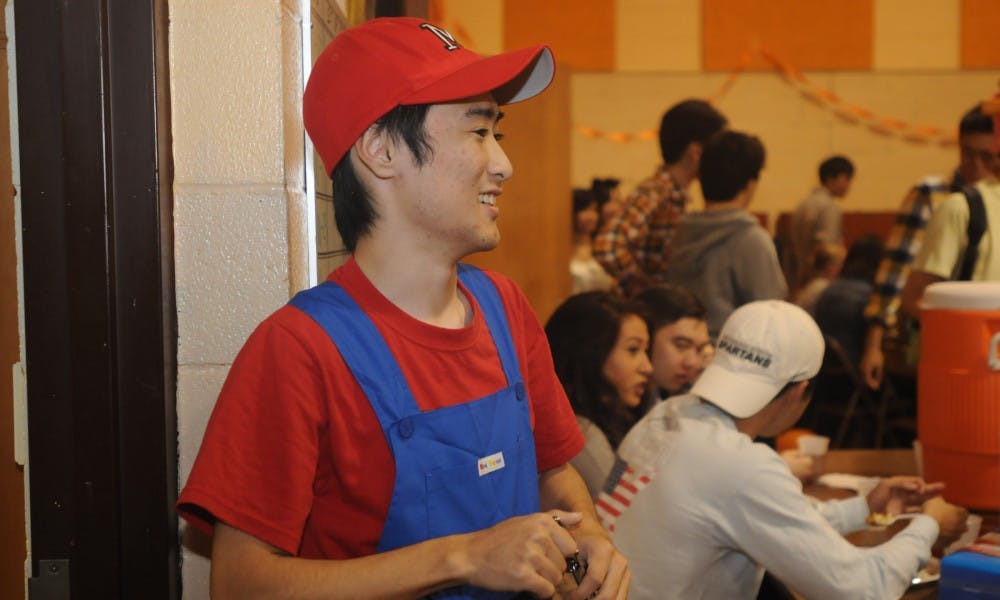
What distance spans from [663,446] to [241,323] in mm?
855

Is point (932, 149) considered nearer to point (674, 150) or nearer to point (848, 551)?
point (674, 150)

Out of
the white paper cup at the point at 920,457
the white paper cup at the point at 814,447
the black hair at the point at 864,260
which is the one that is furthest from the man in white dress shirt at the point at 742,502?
the black hair at the point at 864,260

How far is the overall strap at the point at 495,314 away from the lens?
132 centimetres

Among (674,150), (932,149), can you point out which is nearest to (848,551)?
(674,150)

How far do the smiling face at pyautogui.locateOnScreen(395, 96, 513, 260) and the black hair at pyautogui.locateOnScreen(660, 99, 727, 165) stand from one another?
274cm

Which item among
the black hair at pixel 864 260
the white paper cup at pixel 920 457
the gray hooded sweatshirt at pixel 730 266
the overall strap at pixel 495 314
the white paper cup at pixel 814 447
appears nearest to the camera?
the overall strap at pixel 495 314

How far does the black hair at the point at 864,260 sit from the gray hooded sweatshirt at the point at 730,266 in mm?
1811

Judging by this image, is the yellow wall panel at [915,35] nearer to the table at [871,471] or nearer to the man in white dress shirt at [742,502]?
the table at [871,471]

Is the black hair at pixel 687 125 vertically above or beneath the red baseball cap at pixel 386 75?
above

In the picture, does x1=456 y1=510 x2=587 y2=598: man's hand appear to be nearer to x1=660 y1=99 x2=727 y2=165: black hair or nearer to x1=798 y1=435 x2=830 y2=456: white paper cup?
x1=798 y1=435 x2=830 y2=456: white paper cup

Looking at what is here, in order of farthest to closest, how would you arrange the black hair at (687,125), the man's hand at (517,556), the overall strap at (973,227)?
the black hair at (687,125) → the overall strap at (973,227) → the man's hand at (517,556)

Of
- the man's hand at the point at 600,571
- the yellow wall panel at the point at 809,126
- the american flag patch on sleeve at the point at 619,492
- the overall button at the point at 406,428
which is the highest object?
the yellow wall panel at the point at 809,126

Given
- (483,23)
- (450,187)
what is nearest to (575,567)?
(450,187)

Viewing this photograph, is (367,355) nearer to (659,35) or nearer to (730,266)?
(730,266)
